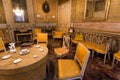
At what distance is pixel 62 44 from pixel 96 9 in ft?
7.88

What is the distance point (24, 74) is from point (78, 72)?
3.28ft

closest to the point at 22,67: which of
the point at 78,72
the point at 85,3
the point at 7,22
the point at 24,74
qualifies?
the point at 24,74

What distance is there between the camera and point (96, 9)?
3.38 metres

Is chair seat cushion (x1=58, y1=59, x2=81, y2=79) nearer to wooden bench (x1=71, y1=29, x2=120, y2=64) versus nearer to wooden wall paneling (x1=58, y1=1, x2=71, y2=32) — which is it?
wooden bench (x1=71, y1=29, x2=120, y2=64)

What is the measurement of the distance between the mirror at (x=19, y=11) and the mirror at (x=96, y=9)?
3.81 metres

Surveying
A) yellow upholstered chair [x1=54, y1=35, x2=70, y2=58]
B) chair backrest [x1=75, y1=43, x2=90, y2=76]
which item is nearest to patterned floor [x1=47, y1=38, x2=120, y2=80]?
yellow upholstered chair [x1=54, y1=35, x2=70, y2=58]

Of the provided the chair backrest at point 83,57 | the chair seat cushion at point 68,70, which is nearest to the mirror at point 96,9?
the chair backrest at point 83,57

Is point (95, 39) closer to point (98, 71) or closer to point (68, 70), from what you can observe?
point (98, 71)

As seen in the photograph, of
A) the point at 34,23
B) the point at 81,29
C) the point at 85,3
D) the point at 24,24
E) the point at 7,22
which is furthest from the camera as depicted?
the point at 34,23

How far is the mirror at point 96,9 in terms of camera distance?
9.57 feet

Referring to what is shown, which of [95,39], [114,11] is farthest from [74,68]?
[114,11]

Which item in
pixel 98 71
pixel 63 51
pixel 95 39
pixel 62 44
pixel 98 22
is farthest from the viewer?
pixel 62 44

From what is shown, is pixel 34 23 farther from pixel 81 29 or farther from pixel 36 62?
pixel 36 62

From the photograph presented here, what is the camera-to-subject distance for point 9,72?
1.29 metres
